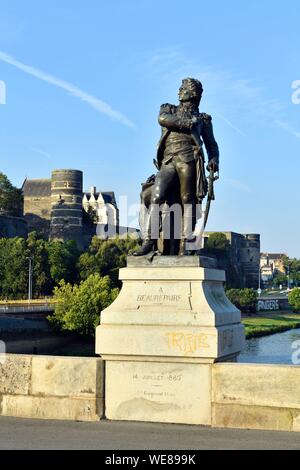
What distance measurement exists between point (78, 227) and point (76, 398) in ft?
348

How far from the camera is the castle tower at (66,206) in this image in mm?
114088

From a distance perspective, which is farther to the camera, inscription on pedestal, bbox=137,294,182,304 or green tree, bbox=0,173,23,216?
green tree, bbox=0,173,23,216

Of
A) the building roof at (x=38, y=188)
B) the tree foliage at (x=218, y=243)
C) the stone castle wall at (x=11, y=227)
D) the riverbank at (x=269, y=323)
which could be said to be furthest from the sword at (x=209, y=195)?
the building roof at (x=38, y=188)

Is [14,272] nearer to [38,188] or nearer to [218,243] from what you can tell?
[38,188]

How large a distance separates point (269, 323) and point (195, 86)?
8954cm

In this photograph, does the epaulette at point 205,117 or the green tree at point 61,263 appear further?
the green tree at point 61,263

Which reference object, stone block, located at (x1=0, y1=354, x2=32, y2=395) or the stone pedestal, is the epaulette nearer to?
the stone pedestal

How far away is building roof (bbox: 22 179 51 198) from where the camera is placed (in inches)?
5360

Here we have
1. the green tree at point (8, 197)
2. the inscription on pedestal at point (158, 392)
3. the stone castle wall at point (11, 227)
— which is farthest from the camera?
the green tree at point (8, 197)

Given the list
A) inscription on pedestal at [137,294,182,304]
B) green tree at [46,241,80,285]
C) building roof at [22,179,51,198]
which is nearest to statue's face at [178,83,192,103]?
inscription on pedestal at [137,294,182,304]

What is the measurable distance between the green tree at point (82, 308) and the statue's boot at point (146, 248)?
51582 millimetres

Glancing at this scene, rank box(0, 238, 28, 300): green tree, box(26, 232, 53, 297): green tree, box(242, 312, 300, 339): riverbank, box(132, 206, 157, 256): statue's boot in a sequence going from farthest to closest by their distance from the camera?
box(242, 312, 300, 339): riverbank, box(26, 232, 53, 297): green tree, box(0, 238, 28, 300): green tree, box(132, 206, 157, 256): statue's boot

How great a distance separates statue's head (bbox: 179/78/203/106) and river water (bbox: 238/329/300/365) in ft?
126

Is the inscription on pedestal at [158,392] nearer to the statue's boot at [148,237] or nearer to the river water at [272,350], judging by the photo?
the statue's boot at [148,237]
